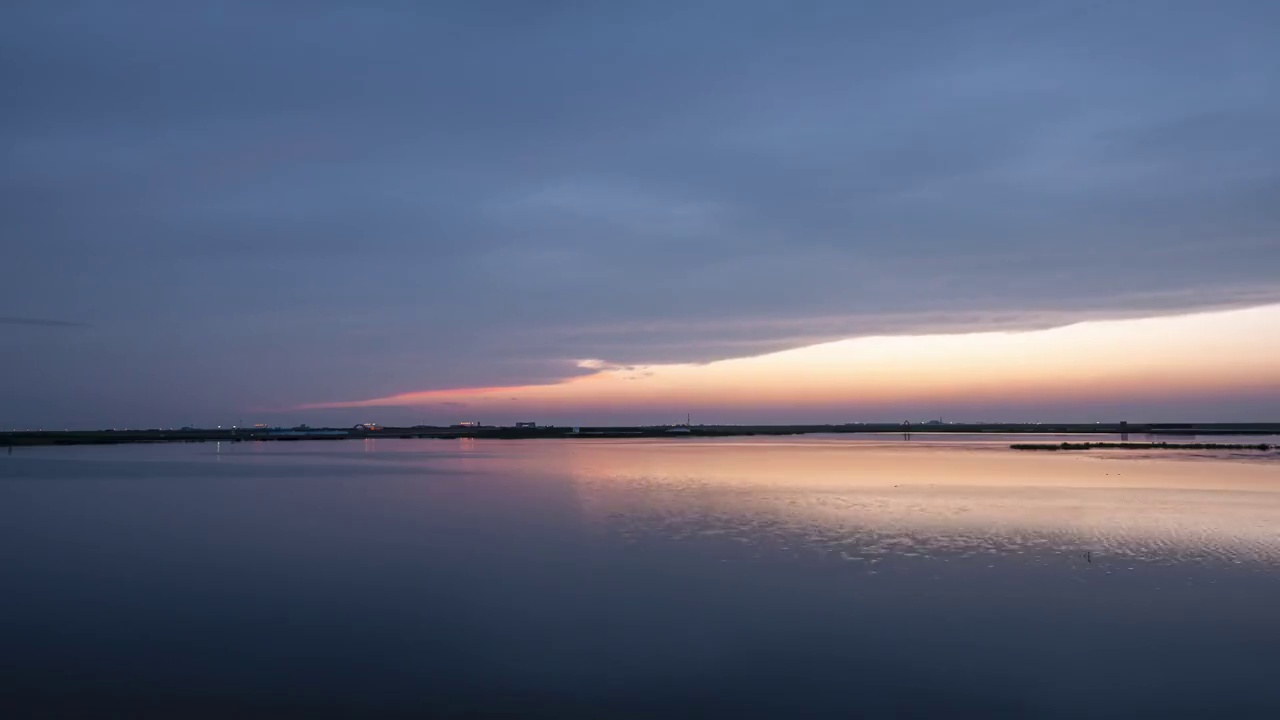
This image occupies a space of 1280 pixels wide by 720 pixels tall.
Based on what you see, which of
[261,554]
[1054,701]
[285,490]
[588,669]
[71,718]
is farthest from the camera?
[285,490]

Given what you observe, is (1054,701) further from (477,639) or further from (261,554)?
(261,554)

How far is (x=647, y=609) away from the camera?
1989cm

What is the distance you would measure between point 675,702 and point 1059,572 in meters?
14.6

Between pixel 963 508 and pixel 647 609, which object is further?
pixel 963 508

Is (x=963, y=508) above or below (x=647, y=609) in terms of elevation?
above

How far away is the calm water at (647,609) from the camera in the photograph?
14.2 m

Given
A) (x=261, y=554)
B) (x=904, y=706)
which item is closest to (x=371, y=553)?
(x=261, y=554)

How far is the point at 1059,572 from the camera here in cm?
2352

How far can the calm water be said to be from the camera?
14.2 metres

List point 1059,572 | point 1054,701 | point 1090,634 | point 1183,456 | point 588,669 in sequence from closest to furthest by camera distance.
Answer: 1. point 1054,701
2. point 588,669
3. point 1090,634
4. point 1059,572
5. point 1183,456

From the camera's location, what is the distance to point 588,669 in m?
15.5

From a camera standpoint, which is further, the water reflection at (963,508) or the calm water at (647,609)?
the water reflection at (963,508)

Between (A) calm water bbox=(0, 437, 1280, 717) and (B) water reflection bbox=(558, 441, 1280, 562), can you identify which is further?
(B) water reflection bbox=(558, 441, 1280, 562)

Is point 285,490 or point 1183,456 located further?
point 1183,456
